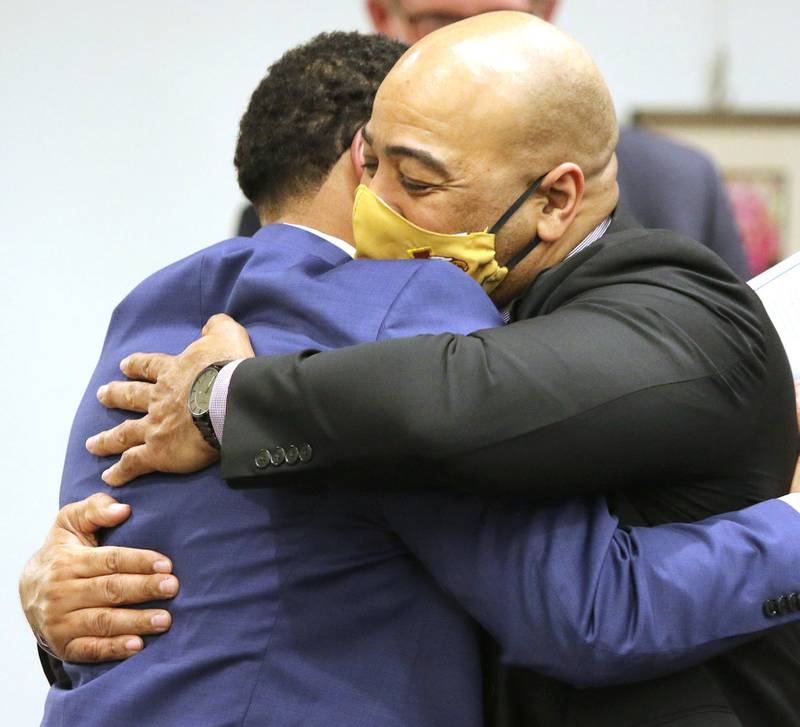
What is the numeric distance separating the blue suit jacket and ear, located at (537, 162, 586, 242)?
0.16m

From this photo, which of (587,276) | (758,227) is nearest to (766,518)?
(587,276)

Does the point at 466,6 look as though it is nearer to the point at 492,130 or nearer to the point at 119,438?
the point at 492,130

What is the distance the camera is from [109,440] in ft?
4.87

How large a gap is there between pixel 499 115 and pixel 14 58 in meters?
2.16

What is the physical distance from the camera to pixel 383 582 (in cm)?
136

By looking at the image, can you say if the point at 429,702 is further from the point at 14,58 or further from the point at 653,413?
the point at 14,58

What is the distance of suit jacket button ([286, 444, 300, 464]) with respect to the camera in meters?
1.26

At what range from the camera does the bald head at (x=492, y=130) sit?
143 cm

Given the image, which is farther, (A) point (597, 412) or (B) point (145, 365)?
(B) point (145, 365)

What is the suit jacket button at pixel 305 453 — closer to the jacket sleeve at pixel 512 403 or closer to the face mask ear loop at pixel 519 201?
the jacket sleeve at pixel 512 403

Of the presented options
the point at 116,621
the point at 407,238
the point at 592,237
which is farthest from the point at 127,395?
the point at 592,237

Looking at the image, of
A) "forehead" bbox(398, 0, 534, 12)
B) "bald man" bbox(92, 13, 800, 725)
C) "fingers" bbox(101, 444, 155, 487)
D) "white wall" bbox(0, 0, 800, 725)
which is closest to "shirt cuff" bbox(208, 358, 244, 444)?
"bald man" bbox(92, 13, 800, 725)

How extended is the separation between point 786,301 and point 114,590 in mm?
928

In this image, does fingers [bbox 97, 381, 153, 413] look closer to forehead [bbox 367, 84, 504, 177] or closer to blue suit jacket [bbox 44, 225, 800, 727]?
blue suit jacket [bbox 44, 225, 800, 727]
